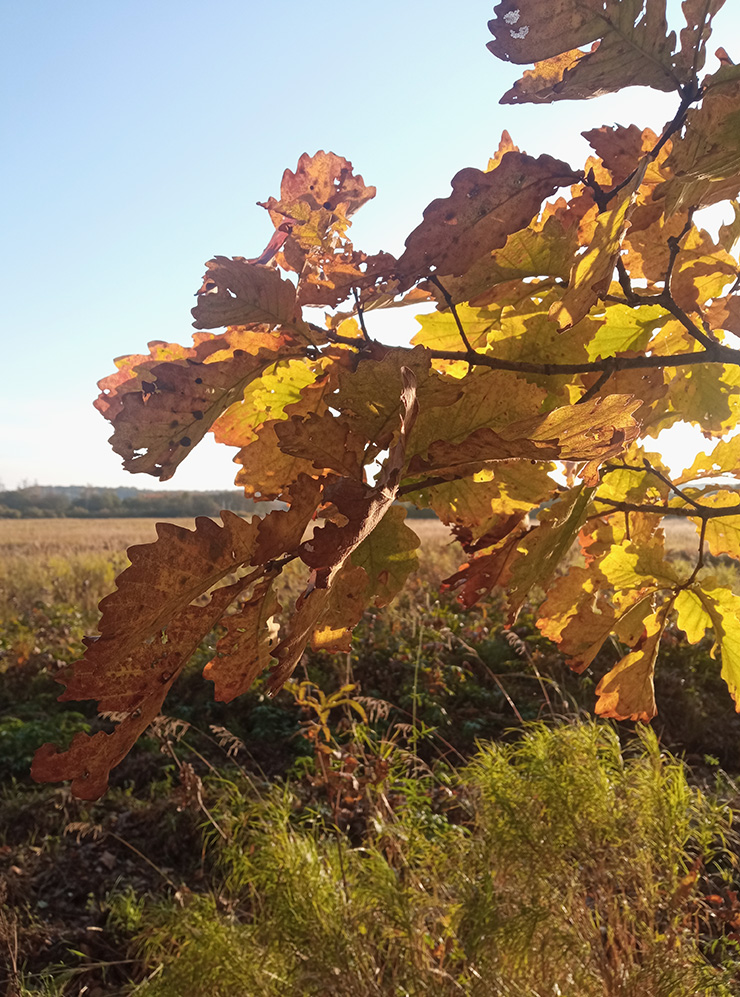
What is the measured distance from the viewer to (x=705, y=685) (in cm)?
455

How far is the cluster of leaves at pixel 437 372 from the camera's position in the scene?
0.35m

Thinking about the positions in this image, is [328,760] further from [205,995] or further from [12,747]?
[12,747]

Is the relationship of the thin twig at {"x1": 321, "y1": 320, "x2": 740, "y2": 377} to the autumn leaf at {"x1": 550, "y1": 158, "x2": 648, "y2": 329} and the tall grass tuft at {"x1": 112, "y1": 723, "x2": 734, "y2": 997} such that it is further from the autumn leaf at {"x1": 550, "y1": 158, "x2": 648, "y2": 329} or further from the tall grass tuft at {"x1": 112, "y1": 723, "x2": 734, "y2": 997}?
the tall grass tuft at {"x1": 112, "y1": 723, "x2": 734, "y2": 997}

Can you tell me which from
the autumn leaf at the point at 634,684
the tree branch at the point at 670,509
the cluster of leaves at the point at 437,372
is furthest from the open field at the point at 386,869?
the cluster of leaves at the point at 437,372

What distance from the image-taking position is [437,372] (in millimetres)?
471

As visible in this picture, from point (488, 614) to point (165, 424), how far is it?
5541 mm

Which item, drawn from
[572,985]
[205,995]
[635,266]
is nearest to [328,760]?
[205,995]

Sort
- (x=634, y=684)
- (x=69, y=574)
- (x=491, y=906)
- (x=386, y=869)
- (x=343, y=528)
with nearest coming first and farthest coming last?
(x=343, y=528) → (x=634, y=684) → (x=491, y=906) → (x=386, y=869) → (x=69, y=574)

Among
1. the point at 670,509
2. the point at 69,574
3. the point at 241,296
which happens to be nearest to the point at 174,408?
the point at 241,296

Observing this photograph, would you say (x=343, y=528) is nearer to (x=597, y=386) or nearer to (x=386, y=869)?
(x=597, y=386)

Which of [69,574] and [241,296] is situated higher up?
[241,296]

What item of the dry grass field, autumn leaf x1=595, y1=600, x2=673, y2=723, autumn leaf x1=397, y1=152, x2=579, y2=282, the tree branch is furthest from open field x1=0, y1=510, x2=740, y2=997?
the dry grass field

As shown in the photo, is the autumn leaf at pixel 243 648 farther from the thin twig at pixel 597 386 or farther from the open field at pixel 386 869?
the open field at pixel 386 869

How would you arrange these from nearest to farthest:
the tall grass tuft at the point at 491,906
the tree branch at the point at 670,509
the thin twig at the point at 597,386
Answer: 1. the thin twig at the point at 597,386
2. the tree branch at the point at 670,509
3. the tall grass tuft at the point at 491,906
